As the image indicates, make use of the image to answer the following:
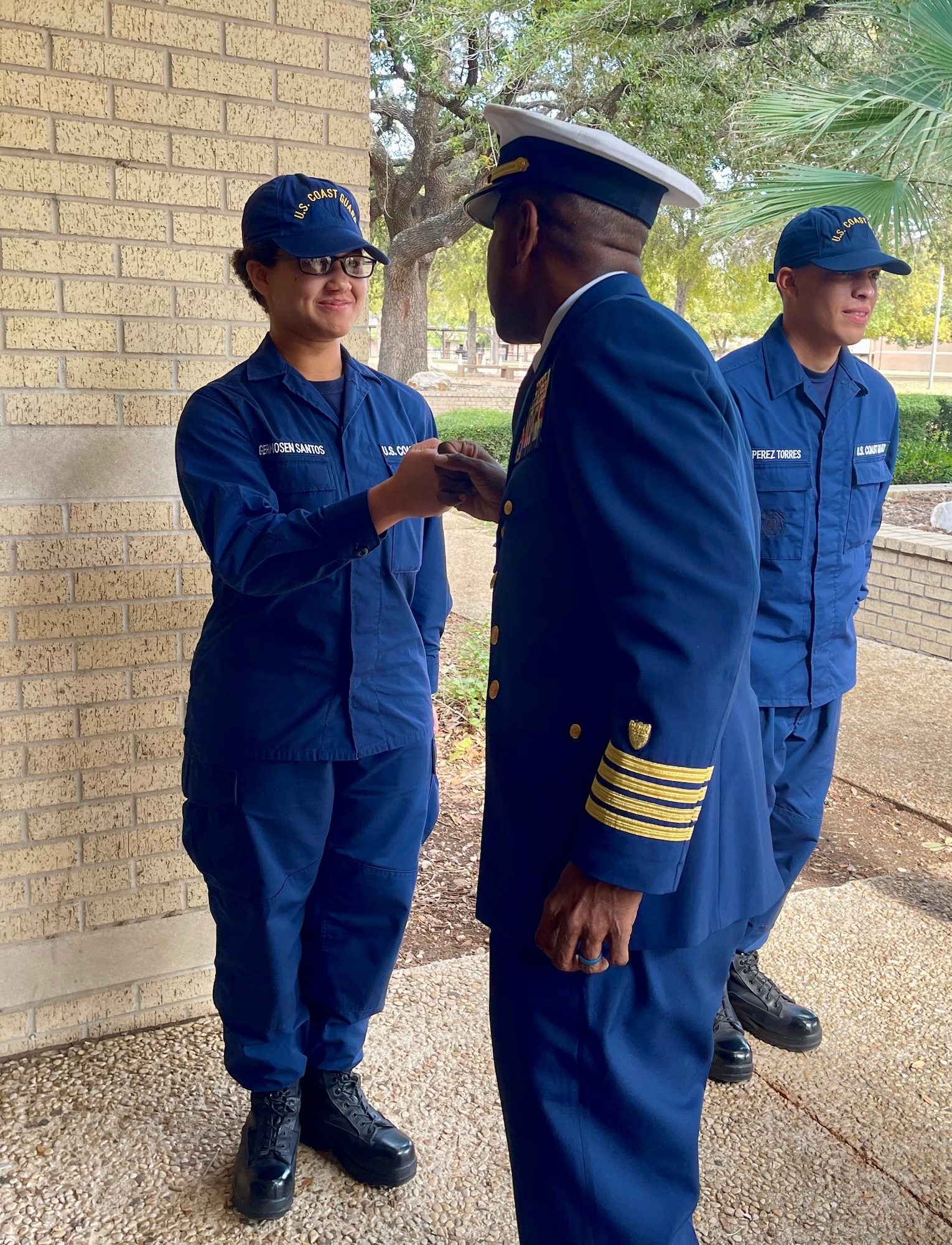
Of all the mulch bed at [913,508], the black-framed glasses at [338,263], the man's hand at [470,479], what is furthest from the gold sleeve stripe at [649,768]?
the mulch bed at [913,508]

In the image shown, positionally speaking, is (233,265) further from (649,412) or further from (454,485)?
(649,412)

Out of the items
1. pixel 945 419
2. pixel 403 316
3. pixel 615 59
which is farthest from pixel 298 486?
pixel 403 316

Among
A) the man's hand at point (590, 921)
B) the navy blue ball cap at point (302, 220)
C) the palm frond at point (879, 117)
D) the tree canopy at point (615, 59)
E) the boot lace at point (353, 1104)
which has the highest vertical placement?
the tree canopy at point (615, 59)

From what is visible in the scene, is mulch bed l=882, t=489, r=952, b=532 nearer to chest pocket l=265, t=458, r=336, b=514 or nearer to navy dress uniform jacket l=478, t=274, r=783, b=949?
chest pocket l=265, t=458, r=336, b=514

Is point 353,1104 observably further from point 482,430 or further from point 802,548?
point 482,430

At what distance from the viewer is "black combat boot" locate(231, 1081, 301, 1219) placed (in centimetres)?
246

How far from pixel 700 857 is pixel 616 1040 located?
28cm

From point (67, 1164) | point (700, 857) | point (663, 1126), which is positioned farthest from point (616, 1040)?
point (67, 1164)

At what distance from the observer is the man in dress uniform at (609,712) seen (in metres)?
1.49

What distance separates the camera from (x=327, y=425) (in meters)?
2.50

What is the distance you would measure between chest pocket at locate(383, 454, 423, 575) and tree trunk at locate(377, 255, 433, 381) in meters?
15.3

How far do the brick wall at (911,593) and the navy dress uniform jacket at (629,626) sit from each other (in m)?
6.28

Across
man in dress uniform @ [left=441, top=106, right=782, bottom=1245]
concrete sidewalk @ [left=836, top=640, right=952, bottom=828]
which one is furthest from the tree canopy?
man in dress uniform @ [left=441, top=106, right=782, bottom=1245]

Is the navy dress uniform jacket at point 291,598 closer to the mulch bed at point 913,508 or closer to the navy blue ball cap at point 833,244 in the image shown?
the navy blue ball cap at point 833,244
